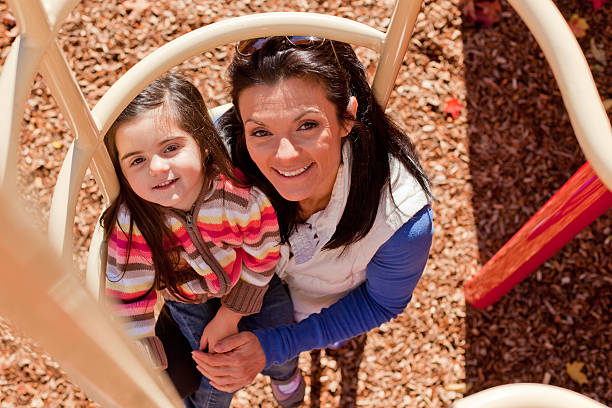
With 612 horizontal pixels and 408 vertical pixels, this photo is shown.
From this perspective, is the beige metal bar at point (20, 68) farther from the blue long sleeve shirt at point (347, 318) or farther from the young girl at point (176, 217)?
the blue long sleeve shirt at point (347, 318)

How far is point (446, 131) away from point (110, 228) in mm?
1683

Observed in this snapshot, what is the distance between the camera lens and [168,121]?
4.19ft

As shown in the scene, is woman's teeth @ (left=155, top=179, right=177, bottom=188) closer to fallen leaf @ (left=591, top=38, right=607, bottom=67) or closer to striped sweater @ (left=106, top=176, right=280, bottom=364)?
striped sweater @ (left=106, top=176, right=280, bottom=364)

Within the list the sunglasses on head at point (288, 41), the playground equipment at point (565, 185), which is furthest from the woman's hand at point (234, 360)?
the playground equipment at point (565, 185)

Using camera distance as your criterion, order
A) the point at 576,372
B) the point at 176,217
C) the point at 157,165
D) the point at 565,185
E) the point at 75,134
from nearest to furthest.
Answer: the point at 75,134, the point at 157,165, the point at 176,217, the point at 565,185, the point at 576,372

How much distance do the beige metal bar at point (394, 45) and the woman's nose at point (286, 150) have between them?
0.30 metres

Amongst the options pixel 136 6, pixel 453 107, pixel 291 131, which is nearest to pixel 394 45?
pixel 291 131

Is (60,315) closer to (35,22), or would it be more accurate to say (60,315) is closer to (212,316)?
(35,22)

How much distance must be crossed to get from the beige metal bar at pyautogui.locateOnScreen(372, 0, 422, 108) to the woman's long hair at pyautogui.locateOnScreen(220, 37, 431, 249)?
0.04m

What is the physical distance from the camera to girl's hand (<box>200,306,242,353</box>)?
1.62 metres

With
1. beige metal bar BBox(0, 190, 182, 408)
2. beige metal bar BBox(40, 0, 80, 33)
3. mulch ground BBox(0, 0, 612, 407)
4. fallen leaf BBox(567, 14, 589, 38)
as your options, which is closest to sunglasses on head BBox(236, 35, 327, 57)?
beige metal bar BBox(40, 0, 80, 33)

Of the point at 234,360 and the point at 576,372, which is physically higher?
the point at 234,360

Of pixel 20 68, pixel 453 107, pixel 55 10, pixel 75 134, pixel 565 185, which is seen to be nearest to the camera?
pixel 20 68

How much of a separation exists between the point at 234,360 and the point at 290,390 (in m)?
0.55
